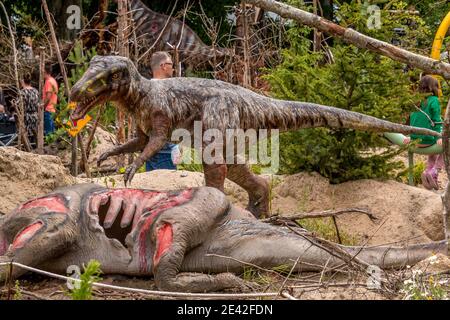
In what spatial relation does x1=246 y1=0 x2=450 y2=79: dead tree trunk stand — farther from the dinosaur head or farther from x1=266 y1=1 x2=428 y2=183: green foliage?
x1=266 y1=1 x2=428 y2=183: green foliage

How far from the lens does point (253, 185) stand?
6359 mm

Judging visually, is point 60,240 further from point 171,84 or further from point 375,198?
point 375,198

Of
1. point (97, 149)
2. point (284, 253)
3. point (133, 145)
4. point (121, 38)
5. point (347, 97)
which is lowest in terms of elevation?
point (97, 149)

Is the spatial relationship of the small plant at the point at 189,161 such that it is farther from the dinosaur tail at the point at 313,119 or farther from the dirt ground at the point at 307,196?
the dinosaur tail at the point at 313,119

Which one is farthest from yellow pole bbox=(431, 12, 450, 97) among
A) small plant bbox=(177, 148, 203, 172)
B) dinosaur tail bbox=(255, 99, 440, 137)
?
dinosaur tail bbox=(255, 99, 440, 137)

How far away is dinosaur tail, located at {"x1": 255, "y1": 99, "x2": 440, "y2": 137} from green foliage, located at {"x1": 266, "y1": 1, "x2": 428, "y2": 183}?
117 cm

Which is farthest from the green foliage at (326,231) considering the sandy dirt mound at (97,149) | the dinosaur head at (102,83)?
the sandy dirt mound at (97,149)

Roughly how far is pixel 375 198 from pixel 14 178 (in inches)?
124

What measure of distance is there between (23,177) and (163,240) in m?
1.67

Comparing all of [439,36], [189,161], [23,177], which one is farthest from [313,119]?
[439,36]

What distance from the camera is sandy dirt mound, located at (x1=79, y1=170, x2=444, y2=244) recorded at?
6.89m

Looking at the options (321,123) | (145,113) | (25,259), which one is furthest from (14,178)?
(321,123)

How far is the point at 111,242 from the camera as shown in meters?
4.88

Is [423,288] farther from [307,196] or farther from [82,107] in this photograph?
[307,196]
